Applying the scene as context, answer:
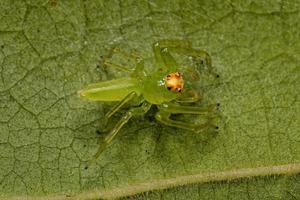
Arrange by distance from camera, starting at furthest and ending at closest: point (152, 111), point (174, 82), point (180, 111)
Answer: point (152, 111) → point (180, 111) → point (174, 82)

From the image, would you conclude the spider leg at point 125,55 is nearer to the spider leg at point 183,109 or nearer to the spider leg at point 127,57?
the spider leg at point 127,57

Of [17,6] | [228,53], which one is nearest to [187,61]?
[228,53]

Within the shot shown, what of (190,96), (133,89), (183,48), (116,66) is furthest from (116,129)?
(183,48)

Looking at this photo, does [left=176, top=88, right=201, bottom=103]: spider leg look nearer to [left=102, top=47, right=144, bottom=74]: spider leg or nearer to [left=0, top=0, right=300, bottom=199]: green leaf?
[left=0, top=0, right=300, bottom=199]: green leaf

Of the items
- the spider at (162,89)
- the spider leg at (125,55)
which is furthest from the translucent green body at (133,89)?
the spider leg at (125,55)

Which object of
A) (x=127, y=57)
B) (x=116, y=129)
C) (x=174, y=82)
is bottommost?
(x=116, y=129)

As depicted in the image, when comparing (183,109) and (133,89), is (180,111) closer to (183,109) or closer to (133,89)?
(183,109)

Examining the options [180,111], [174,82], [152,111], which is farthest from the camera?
[152,111]

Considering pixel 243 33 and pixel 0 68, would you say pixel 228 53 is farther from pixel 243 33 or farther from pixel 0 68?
pixel 0 68
